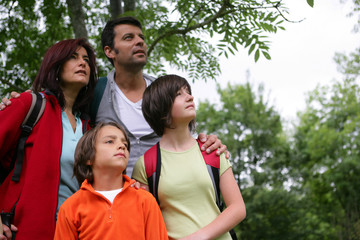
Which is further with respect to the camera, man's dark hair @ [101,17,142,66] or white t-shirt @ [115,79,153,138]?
man's dark hair @ [101,17,142,66]

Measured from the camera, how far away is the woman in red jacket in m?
2.62

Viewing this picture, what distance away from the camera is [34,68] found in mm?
6508

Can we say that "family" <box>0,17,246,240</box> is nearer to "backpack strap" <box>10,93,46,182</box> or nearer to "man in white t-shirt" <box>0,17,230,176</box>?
"backpack strap" <box>10,93,46,182</box>

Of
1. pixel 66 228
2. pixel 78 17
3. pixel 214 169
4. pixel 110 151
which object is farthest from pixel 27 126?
pixel 78 17

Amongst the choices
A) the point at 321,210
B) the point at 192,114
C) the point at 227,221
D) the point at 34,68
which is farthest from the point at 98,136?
the point at 321,210

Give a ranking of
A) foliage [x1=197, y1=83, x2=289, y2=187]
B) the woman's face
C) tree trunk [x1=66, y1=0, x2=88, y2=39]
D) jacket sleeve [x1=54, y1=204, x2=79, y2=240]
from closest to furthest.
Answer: jacket sleeve [x1=54, y1=204, x2=79, y2=240] < the woman's face < tree trunk [x1=66, y1=0, x2=88, y2=39] < foliage [x1=197, y1=83, x2=289, y2=187]

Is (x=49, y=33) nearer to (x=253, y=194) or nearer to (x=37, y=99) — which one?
(x=37, y=99)

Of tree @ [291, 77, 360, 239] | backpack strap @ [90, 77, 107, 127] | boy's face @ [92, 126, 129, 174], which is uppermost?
backpack strap @ [90, 77, 107, 127]

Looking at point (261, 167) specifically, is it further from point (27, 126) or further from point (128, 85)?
point (27, 126)

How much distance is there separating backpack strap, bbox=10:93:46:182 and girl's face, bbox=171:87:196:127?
0.95m

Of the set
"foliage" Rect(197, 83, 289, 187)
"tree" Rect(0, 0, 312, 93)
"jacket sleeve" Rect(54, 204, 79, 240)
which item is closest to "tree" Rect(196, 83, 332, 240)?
"foliage" Rect(197, 83, 289, 187)

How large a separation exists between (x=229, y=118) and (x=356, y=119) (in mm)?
7782

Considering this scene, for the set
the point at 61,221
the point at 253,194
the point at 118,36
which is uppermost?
the point at 118,36

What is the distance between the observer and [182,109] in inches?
108
